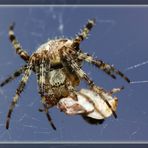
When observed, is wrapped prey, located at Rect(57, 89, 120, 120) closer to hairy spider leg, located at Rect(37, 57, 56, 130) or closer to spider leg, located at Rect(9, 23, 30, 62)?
hairy spider leg, located at Rect(37, 57, 56, 130)

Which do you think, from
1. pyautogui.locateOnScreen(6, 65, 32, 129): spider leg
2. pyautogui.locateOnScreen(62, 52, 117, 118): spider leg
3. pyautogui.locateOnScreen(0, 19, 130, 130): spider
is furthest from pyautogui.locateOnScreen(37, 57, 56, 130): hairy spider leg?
pyautogui.locateOnScreen(62, 52, 117, 118): spider leg

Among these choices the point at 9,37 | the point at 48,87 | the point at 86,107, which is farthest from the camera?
the point at 9,37

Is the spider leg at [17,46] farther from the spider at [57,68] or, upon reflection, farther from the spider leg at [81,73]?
the spider leg at [81,73]

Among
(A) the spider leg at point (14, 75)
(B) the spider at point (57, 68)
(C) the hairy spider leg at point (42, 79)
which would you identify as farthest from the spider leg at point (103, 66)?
(A) the spider leg at point (14, 75)

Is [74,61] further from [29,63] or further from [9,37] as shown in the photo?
[9,37]

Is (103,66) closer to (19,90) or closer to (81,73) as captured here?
(81,73)

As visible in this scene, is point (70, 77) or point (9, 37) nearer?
point (70, 77)

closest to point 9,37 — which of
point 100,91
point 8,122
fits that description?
point 8,122

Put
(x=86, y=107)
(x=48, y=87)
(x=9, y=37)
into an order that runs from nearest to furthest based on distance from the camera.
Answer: (x=86, y=107) → (x=48, y=87) → (x=9, y=37)
